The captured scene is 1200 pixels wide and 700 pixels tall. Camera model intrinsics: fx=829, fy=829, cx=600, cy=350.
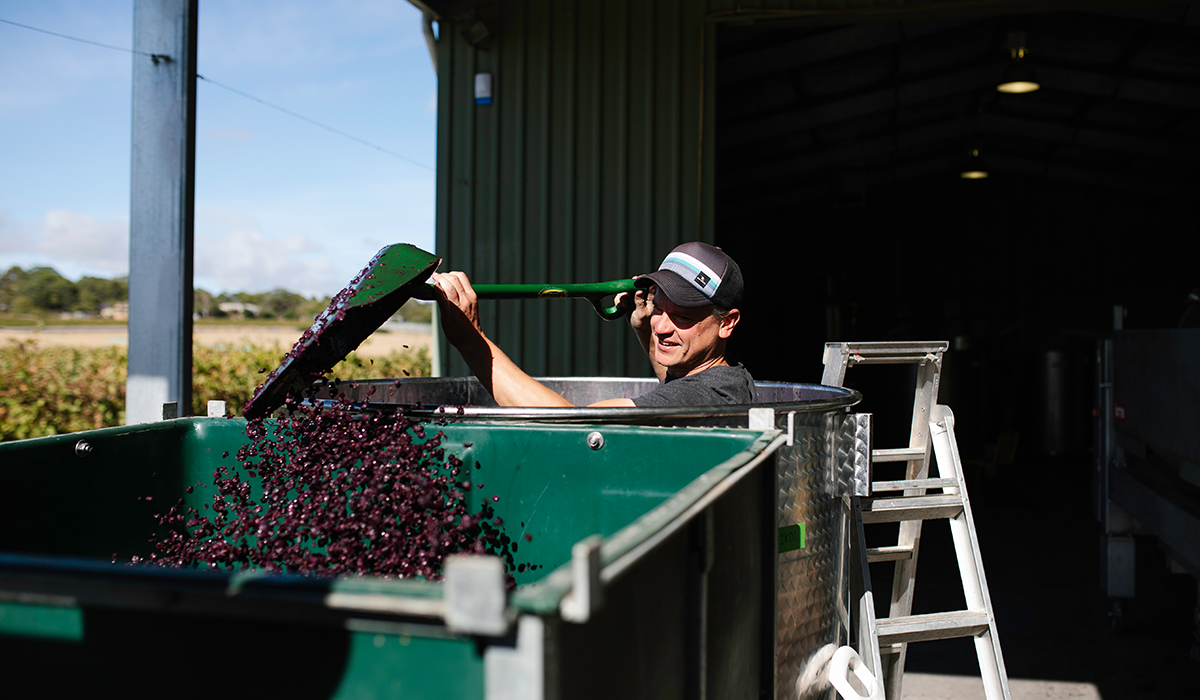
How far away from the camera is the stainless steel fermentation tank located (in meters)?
1.20

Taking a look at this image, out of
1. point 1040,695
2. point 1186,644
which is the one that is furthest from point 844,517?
point 1186,644

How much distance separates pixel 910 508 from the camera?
7.38 feet

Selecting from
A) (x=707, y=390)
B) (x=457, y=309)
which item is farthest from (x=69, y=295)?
(x=707, y=390)

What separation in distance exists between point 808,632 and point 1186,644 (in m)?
2.97

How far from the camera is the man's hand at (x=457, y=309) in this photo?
76.6 inches

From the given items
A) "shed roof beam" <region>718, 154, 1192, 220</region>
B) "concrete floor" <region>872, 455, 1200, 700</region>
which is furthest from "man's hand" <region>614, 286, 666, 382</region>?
"shed roof beam" <region>718, 154, 1192, 220</region>

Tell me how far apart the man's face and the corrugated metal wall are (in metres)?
2.46

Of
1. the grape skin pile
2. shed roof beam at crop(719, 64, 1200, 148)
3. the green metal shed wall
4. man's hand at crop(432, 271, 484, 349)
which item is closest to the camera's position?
the grape skin pile

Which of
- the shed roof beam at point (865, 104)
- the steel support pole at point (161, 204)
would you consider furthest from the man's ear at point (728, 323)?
the shed roof beam at point (865, 104)

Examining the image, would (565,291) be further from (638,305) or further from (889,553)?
(889,553)

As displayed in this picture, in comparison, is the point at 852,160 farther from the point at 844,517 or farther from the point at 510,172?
the point at 844,517

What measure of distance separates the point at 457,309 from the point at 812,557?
0.97 metres

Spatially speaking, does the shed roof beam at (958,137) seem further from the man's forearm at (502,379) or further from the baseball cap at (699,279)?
the man's forearm at (502,379)

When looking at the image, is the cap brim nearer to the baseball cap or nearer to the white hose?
the baseball cap
